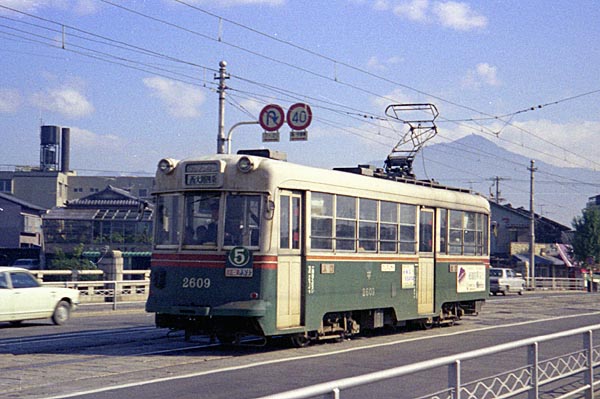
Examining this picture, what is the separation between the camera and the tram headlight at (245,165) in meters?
15.5

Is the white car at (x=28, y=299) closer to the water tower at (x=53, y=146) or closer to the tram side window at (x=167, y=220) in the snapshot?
the tram side window at (x=167, y=220)

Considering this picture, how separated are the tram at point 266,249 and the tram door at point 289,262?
0.06 feet

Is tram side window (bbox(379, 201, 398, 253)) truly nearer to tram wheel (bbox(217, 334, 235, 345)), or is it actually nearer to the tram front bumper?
tram wheel (bbox(217, 334, 235, 345))

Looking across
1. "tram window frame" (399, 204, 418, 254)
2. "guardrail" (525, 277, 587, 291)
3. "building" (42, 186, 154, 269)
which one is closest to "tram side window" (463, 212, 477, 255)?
"tram window frame" (399, 204, 418, 254)

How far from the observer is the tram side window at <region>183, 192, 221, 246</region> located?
15.6 metres

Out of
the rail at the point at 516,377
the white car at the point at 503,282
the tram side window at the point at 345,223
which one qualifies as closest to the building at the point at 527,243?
the white car at the point at 503,282

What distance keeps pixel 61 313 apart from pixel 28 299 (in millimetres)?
1140

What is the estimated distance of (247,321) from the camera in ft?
49.7

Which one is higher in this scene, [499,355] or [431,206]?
[431,206]

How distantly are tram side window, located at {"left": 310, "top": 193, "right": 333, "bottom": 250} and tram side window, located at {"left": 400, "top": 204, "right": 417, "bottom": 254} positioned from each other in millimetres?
3182

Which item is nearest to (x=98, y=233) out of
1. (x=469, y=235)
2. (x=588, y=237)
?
(x=588, y=237)

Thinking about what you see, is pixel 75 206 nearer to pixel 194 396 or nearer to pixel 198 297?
pixel 198 297

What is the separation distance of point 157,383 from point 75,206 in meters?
63.3

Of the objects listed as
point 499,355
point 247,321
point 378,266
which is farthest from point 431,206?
point 499,355
